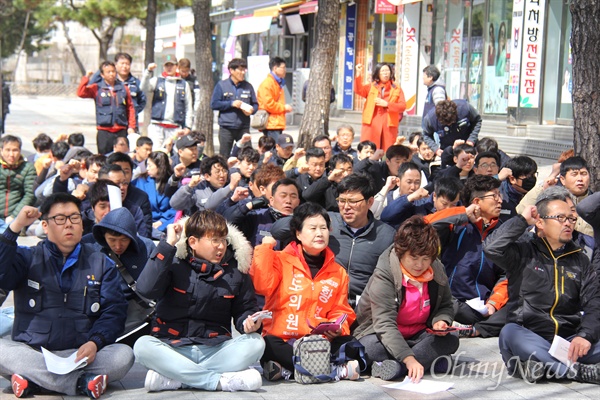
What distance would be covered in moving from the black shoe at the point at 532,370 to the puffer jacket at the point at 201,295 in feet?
5.94

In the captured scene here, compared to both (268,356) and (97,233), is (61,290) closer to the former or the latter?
(97,233)

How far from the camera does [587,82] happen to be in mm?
8055

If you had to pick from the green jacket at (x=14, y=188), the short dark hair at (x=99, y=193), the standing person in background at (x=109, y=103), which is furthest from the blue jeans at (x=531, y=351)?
the standing person in background at (x=109, y=103)

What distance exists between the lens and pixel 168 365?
18.1ft

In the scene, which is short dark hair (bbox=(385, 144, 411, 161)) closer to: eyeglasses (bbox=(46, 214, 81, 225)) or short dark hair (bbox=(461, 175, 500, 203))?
short dark hair (bbox=(461, 175, 500, 203))

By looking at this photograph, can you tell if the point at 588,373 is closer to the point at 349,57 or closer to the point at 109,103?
the point at 109,103

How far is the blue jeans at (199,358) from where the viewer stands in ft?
18.1

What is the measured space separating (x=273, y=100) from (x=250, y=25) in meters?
15.5

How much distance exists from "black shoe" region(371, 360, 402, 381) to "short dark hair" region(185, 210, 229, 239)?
135 centimetres

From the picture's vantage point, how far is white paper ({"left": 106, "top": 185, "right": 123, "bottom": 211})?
732 centimetres

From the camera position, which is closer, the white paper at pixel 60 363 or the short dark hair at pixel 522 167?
the white paper at pixel 60 363

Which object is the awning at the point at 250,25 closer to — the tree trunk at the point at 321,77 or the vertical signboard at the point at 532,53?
the vertical signboard at the point at 532,53

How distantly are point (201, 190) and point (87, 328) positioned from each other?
352 centimetres

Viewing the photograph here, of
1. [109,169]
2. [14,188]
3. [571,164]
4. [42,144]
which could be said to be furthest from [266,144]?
[571,164]
